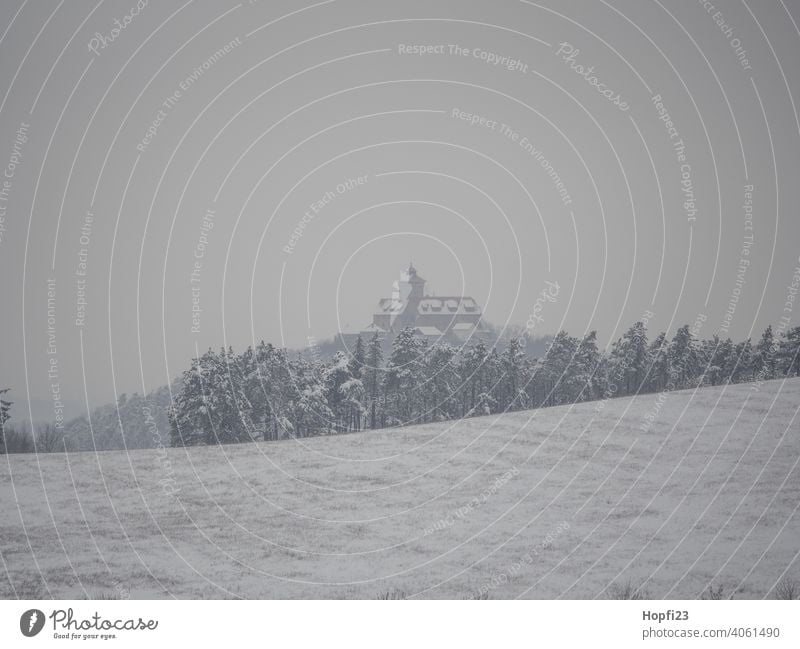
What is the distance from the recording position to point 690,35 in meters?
17.1

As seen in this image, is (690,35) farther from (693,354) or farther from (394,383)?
(394,383)

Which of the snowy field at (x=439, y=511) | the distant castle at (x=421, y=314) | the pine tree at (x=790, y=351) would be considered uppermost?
Result: the distant castle at (x=421, y=314)

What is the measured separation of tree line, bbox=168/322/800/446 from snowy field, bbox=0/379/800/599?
1.96 feet

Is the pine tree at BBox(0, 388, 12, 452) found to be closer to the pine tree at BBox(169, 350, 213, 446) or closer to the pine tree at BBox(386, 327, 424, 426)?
the pine tree at BBox(169, 350, 213, 446)

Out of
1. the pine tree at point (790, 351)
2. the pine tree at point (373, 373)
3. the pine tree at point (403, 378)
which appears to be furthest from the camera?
the pine tree at point (373, 373)

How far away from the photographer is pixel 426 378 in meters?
20.4

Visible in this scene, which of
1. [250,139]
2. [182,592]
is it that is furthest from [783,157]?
[182,592]

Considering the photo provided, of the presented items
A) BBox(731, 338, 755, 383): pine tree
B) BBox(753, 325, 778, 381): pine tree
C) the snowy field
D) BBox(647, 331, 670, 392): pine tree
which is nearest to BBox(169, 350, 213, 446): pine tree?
the snowy field

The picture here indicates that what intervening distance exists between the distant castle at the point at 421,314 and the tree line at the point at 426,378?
318 mm

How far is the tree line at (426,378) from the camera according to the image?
1919 centimetres

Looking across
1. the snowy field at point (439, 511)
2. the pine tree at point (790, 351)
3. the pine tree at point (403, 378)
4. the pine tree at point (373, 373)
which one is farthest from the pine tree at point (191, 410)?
the pine tree at point (790, 351)

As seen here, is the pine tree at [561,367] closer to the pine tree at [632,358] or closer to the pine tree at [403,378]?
the pine tree at [632,358]

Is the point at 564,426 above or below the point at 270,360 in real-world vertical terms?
below
